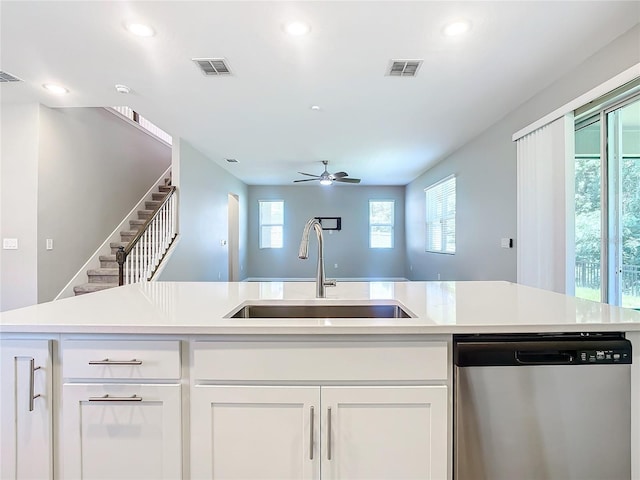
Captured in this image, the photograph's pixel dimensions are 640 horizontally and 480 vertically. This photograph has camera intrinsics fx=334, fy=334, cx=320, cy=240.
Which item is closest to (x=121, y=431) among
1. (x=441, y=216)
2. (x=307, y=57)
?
(x=307, y=57)

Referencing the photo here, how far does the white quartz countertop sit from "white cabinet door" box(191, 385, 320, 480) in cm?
22

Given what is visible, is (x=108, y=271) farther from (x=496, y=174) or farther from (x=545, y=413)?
(x=496, y=174)

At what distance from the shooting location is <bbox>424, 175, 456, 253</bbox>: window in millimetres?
5871

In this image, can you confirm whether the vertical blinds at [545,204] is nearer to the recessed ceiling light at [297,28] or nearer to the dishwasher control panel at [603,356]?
the dishwasher control panel at [603,356]

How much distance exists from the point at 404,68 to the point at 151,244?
3.66 m

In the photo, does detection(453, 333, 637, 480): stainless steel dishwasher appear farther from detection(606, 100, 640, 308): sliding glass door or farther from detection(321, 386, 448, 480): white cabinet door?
detection(606, 100, 640, 308): sliding glass door

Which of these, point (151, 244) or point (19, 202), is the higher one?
point (19, 202)

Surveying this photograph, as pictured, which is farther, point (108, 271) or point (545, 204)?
point (108, 271)

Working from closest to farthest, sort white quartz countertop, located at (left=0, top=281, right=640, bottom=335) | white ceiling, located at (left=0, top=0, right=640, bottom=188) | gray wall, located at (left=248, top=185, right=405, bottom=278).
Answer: white quartz countertop, located at (left=0, top=281, right=640, bottom=335) → white ceiling, located at (left=0, top=0, right=640, bottom=188) → gray wall, located at (left=248, top=185, right=405, bottom=278)

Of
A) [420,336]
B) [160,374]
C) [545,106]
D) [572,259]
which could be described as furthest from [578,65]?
[160,374]

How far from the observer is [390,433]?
3.64 ft

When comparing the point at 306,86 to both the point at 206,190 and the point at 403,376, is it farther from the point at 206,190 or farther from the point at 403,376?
the point at 206,190

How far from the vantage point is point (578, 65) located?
277cm

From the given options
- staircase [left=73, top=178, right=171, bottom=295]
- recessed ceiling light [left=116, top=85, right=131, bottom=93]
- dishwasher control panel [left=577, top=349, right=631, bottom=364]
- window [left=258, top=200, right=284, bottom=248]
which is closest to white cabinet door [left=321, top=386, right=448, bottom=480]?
dishwasher control panel [left=577, top=349, right=631, bottom=364]
